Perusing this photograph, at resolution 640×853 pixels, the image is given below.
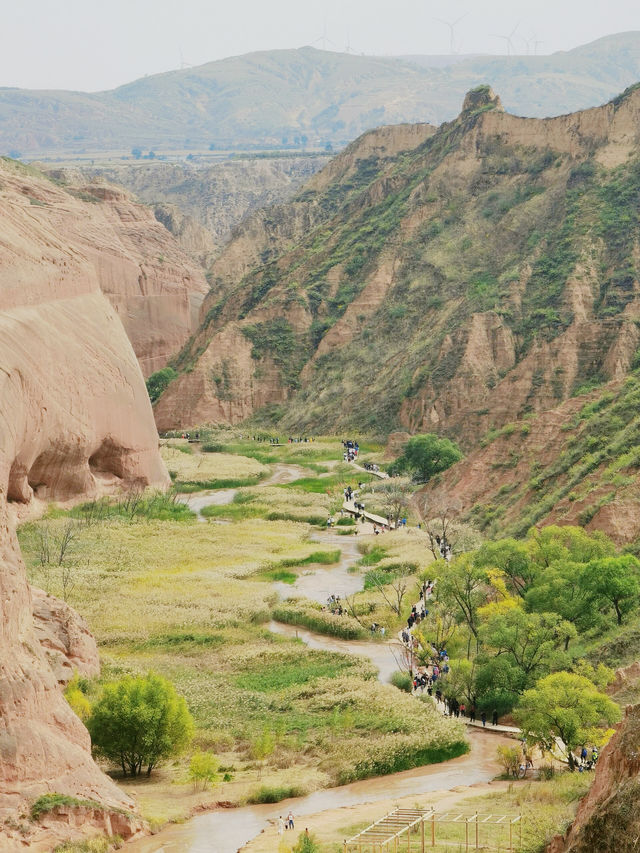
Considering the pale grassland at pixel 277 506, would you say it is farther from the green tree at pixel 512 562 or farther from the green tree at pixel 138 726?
the green tree at pixel 138 726

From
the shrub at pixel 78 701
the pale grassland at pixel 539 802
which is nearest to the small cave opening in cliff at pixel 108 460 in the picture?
the shrub at pixel 78 701

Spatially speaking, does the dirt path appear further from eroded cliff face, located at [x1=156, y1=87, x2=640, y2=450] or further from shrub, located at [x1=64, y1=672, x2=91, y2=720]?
eroded cliff face, located at [x1=156, y1=87, x2=640, y2=450]

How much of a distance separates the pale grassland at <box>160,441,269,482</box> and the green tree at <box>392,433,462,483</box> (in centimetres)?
1016

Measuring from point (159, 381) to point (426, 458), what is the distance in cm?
3922

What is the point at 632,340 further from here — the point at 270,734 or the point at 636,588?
the point at 270,734

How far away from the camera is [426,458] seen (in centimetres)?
7231

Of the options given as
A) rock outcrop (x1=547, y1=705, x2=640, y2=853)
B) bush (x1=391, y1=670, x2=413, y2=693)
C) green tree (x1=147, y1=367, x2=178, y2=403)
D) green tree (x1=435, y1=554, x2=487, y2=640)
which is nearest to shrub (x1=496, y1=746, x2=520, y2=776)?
bush (x1=391, y1=670, x2=413, y2=693)

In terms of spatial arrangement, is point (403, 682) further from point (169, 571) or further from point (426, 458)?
point (426, 458)

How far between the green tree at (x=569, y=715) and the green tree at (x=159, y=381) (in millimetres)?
76511

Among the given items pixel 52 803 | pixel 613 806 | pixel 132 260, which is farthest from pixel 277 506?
pixel 613 806

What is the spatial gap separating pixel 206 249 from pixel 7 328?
110 m

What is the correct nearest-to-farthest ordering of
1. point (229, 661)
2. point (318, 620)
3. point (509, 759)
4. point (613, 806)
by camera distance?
point (613, 806)
point (509, 759)
point (229, 661)
point (318, 620)

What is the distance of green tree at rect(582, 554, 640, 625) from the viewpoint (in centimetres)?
3727

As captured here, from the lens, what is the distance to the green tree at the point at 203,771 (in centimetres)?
2966
